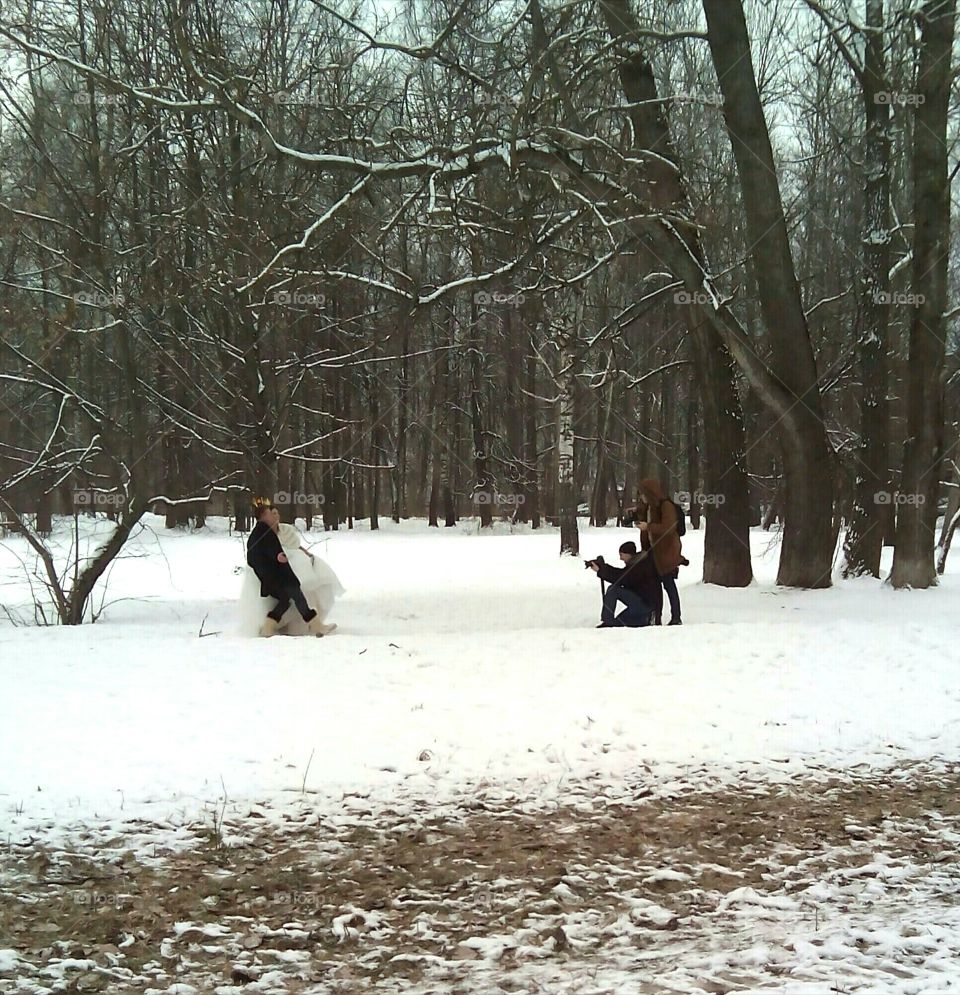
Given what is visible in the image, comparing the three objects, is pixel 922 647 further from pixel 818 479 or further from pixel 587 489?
pixel 587 489

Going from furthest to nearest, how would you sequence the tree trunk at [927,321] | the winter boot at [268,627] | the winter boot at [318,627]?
the tree trunk at [927,321], the winter boot at [318,627], the winter boot at [268,627]

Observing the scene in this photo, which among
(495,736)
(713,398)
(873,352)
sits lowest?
(495,736)

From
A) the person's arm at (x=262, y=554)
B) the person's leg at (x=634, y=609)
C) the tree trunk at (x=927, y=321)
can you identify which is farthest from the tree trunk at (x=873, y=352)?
the person's arm at (x=262, y=554)

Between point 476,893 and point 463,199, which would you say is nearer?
point 476,893

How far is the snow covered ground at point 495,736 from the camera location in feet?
15.0

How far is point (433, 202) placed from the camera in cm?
1074

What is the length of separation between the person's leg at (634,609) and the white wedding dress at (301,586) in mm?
3230

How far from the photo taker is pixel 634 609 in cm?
1084

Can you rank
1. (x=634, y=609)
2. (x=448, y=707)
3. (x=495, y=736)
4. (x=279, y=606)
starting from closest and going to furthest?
(x=495, y=736) → (x=448, y=707) → (x=634, y=609) → (x=279, y=606)

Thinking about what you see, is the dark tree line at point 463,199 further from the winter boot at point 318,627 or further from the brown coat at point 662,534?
the winter boot at point 318,627

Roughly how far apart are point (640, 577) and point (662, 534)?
2.30ft

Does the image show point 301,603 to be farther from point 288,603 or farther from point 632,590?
point 632,590

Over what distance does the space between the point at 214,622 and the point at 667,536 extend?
19.4 feet

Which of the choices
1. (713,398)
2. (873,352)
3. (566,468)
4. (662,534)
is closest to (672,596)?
(662,534)
